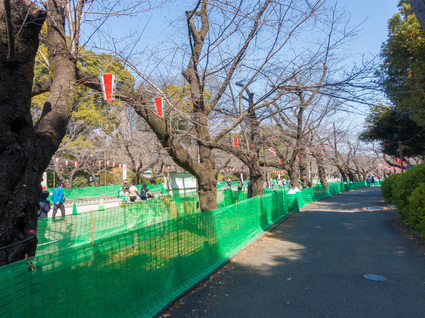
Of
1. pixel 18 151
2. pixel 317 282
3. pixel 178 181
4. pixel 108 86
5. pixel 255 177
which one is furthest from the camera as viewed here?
pixel 178 181

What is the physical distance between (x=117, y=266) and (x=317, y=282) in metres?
3.42

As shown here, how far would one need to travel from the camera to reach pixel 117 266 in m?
3.74

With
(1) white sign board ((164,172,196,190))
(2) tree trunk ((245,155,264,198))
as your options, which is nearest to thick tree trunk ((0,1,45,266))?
(2) tree trunk ((245,155,264,198))

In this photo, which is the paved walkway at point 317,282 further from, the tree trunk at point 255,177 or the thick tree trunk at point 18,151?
the tree trunk at point 255,177

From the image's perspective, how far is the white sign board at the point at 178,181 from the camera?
1966 centimetres

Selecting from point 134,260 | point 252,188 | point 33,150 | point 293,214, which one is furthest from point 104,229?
point 293,214

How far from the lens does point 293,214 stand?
16.0m

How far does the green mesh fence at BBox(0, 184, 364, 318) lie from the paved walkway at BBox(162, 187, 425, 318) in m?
0.39

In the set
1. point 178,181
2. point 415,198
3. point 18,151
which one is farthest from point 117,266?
point 178,181

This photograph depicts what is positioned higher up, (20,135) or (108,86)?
(108,86)

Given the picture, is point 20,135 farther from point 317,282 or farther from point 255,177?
point 255,177

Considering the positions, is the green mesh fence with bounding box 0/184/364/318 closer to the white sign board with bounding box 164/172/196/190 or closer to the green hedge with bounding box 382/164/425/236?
the green hedge with bounding box 382/164/425/236

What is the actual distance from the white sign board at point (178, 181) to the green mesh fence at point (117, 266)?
10687 millimetres

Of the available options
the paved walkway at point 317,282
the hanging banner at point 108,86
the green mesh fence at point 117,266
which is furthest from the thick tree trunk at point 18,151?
the paved walkway at point 317,282
